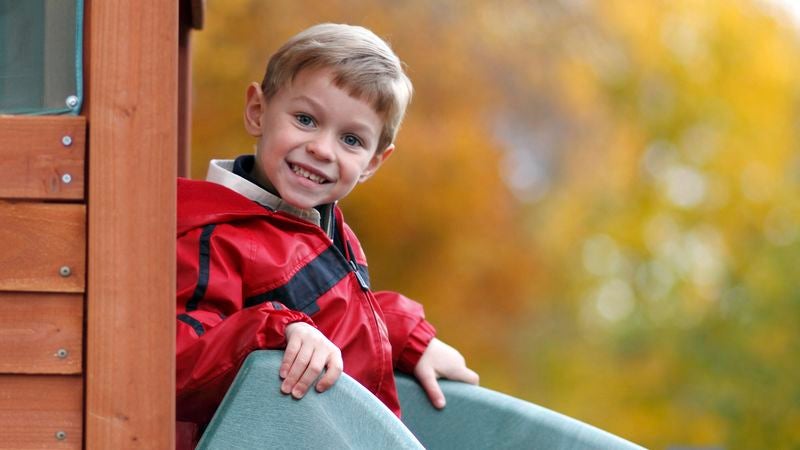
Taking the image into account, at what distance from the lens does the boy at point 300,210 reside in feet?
6.91

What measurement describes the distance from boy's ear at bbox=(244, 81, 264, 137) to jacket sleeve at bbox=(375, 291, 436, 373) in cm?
50

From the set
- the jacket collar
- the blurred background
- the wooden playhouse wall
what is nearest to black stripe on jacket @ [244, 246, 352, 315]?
the jacket collar

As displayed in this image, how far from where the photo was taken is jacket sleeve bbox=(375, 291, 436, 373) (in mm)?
2723

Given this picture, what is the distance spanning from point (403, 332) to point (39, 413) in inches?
43.5

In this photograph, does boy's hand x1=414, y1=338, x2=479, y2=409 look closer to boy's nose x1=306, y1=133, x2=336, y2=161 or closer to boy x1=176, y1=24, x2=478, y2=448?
boy x1=176, y1=24, x2=478, y2=448

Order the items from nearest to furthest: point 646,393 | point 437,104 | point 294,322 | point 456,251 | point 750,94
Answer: point 294,322 < point 437,104 < point 456,251 < point 646,393 < point 750,94

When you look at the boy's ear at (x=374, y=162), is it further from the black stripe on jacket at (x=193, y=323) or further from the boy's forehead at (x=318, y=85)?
the black stripe on jacket at (x=193, y=323)

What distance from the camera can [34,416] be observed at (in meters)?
1.78

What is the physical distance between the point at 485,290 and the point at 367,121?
48.6ft

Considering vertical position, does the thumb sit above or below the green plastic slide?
below

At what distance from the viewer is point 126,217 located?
5.86 ft

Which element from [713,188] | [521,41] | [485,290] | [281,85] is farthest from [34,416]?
[713,188]

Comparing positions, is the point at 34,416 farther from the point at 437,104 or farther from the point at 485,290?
the point at 485,290

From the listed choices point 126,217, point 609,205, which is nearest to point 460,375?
point 126,217
